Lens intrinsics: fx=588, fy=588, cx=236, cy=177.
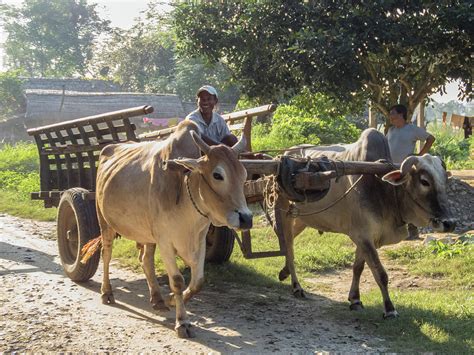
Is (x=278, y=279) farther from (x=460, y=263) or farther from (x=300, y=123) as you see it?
(x=300, y=123)

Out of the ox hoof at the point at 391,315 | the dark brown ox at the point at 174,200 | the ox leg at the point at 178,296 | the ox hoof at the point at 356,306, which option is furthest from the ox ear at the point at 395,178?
the ox leg at the point at 178,296

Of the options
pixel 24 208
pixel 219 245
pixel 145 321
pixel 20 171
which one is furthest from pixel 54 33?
pixel 145 321

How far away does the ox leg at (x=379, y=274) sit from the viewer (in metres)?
5.22

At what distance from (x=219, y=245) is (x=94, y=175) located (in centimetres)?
189

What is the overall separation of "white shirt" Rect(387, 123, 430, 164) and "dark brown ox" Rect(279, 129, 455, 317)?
27.3 inches

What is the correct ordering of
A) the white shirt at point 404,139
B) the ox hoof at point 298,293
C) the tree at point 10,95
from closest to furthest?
the ox hoof at point 298,293 → the white shirt at point 404,139 → the tree at point 10,95

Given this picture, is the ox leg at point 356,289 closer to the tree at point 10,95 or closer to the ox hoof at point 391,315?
the ox hoof at point 391,315

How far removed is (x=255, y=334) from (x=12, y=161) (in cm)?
1734

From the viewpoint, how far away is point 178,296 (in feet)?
16.1

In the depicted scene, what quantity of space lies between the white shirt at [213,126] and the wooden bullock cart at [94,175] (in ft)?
1.50

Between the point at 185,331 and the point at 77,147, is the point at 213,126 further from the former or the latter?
the point at 77,147

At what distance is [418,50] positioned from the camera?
10.1 m

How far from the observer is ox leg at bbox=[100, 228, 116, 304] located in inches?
234

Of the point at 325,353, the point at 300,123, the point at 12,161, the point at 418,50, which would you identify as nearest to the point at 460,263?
the point at 325,353
